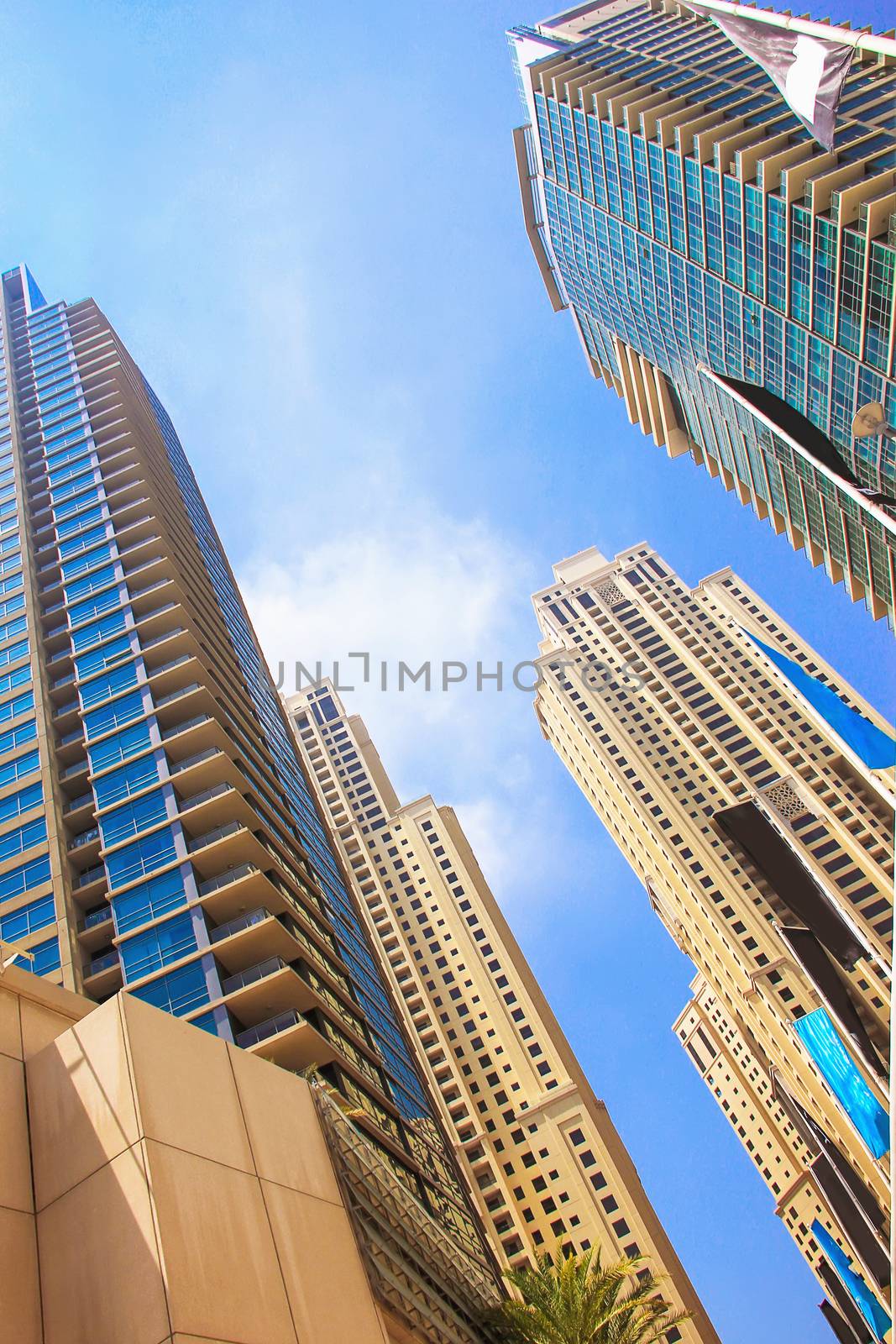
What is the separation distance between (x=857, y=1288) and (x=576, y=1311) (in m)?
86.9

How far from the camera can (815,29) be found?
88.8 feet

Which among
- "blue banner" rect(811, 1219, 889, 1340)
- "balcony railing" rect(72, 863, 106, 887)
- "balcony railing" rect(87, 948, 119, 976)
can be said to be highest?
"balcony railing" rect(72, 863, 106, 887)

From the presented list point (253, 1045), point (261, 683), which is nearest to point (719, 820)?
point (261, 683)

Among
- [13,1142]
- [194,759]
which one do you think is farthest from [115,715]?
[13,1142]

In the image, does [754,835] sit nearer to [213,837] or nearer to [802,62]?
[213,837]

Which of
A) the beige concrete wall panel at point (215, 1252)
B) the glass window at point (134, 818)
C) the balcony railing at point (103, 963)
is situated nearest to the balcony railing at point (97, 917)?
the balcony railing at point (103, 963)

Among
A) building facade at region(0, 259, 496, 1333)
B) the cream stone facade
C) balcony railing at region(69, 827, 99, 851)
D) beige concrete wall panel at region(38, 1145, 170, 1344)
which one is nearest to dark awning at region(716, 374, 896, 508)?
building facade at region(0, 259, 496, 1333)

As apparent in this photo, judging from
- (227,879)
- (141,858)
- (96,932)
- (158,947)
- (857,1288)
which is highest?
(141,858)

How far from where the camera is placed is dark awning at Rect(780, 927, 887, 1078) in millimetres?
90562

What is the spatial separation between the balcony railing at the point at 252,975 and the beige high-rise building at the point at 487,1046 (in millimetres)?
45547

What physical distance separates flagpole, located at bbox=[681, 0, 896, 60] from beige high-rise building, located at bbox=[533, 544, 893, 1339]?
62.7m

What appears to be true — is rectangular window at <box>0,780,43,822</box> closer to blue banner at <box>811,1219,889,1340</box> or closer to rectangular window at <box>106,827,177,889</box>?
rectangular window at <box>106,827,177,889</box>


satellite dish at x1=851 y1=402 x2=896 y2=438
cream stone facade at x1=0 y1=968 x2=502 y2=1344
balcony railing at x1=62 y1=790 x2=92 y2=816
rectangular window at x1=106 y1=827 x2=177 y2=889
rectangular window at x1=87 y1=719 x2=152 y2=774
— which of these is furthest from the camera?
rectangular window at x1=87 y1=719 x2=152 y2=774

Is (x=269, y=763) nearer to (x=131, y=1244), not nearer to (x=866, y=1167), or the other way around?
(x=131, y=1244)
